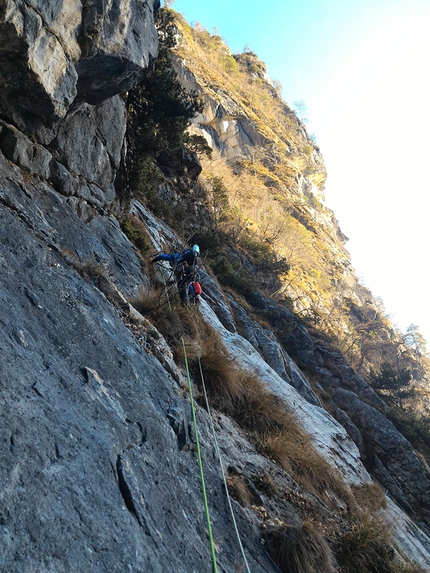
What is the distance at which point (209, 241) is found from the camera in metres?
15.3

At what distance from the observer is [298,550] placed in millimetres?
3676

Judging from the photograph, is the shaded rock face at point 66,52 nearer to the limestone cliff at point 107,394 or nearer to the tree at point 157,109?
the limestone cliff at point 107,394

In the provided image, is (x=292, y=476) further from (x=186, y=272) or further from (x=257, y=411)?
(x=186, y=272)

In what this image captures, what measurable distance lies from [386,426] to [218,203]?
553 inches

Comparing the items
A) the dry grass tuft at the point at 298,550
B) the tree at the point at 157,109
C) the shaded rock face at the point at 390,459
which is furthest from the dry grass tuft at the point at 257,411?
the tree at the point at 157,109

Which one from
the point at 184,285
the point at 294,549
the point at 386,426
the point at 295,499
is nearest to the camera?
the point at 294,549

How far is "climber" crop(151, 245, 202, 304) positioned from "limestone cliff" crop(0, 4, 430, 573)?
508 mm

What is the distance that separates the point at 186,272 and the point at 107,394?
4699mm

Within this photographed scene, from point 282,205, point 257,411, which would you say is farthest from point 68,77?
point 282,205

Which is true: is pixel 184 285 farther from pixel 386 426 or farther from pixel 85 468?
pixel 386 426

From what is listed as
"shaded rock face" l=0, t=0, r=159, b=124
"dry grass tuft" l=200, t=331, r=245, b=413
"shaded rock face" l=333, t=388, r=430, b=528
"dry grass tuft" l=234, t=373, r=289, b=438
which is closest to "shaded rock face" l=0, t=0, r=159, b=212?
"shaded rock face" l=0, t=0, r=159, b=124

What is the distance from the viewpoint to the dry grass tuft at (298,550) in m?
3.61

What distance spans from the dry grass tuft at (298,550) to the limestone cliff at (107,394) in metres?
0.02

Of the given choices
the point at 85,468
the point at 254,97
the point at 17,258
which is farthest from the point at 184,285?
the point at 254,97
